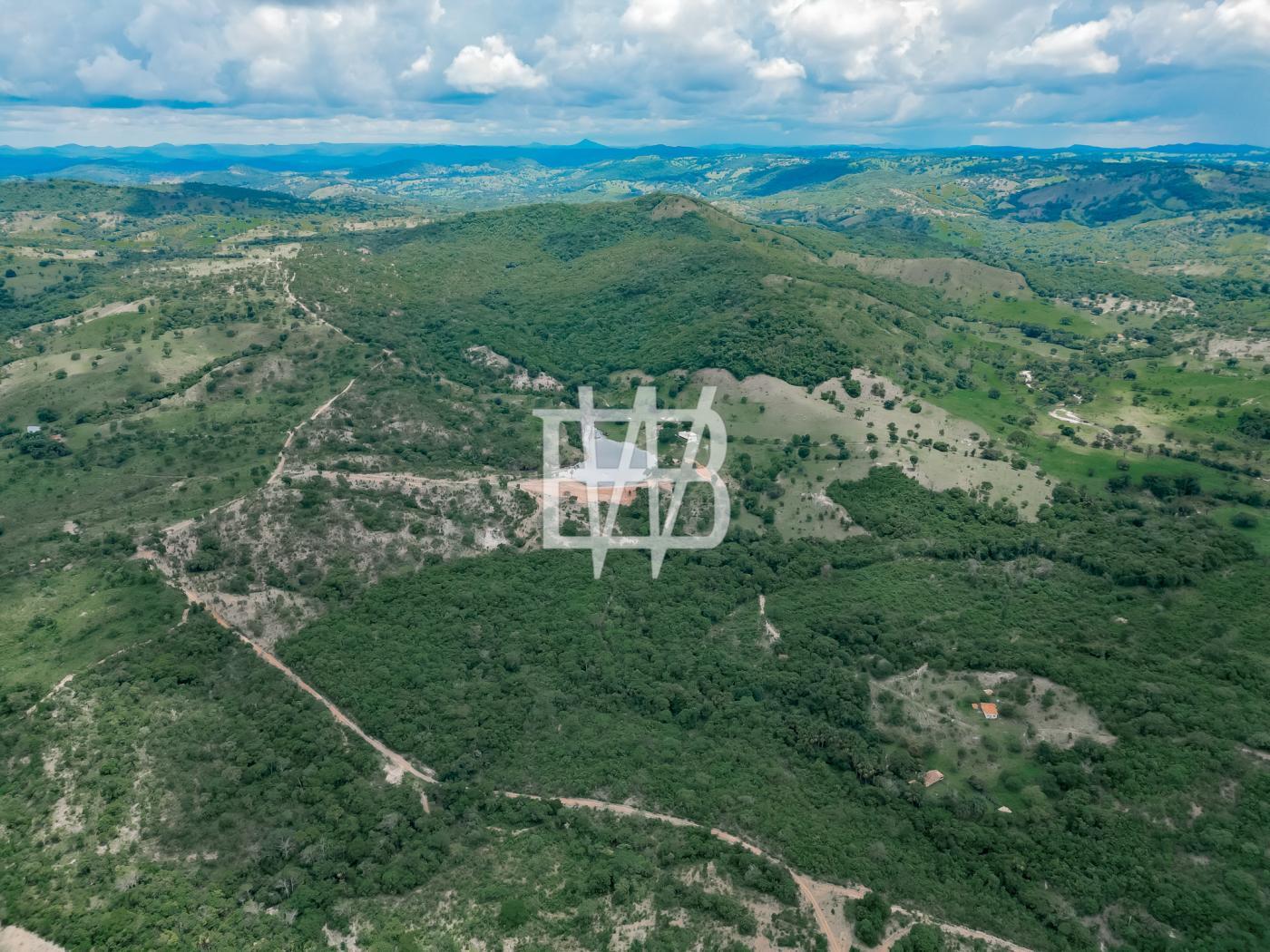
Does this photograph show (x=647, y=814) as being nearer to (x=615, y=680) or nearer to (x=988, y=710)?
(x=615, y=680)

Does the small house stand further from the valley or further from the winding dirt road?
the winding dirt road

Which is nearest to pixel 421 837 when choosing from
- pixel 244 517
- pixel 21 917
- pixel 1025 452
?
pixel 21 917

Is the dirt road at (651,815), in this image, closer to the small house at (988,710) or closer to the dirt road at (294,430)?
the small house at (988,710)

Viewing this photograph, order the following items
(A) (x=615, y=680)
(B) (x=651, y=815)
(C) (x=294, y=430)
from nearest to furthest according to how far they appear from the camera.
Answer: (B) (x=651, y=815) → (A) (x=615, y=680) → (C) (x=294, y=430)

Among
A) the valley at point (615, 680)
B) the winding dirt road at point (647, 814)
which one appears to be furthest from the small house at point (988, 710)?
the winding dirt road at point (647, 814)

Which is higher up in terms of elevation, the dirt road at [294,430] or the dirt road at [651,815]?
the dirt road at [294,430]

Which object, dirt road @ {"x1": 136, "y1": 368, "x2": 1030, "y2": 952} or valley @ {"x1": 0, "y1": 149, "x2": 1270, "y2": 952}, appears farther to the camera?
valley @ {"x1": 0, "y1": 149, "x2": 1270, "y2": 952}

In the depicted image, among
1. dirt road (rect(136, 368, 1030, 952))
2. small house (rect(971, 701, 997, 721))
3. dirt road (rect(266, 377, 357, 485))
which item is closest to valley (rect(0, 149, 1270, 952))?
dirt road (rect(136, 368, 1030, 952))

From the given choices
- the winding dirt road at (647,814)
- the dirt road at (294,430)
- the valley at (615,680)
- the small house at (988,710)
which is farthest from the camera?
the dirt road at (294,430)

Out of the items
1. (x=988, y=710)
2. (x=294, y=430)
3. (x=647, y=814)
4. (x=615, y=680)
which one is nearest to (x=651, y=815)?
(x=647, y=814)

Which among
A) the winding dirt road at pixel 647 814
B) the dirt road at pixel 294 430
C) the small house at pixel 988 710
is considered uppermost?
the dirt road at pixel 294 430

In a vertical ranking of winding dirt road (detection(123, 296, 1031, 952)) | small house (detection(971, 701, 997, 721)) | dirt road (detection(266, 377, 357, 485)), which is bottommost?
winding dirt road (detection(123, 296, 1031, 952))
